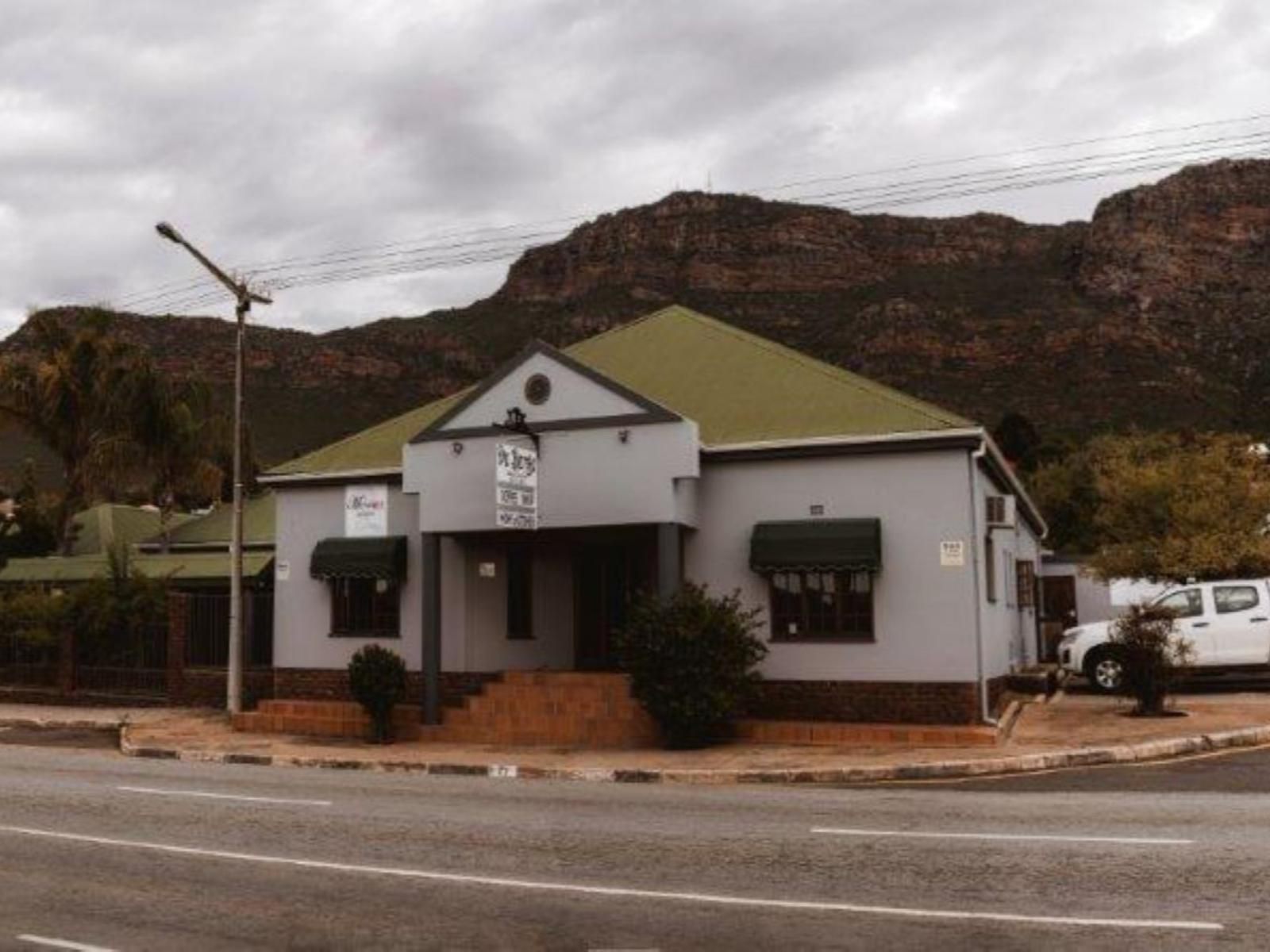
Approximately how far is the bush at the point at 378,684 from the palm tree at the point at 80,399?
15270 mm

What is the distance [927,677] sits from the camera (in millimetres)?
16797

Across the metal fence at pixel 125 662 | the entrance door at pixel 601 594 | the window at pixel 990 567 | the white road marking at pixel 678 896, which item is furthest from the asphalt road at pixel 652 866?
the metal fence at pixel 125 662

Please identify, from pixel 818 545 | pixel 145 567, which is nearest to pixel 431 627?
pixel 818 545

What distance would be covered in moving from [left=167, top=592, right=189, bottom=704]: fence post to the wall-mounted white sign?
4.70 metres

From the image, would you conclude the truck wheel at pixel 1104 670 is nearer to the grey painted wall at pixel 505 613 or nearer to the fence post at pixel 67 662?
the grey painted wall at pixel 505 613

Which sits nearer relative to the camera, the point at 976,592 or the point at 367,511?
the point at 976,592

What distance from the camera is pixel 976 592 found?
16.6 m

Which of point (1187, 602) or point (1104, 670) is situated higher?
point (1187, 602)

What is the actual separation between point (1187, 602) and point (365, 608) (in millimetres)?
13843

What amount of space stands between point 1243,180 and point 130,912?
11674 cm

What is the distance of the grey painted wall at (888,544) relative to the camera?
55.1 ft

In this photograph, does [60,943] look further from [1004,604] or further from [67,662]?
[67,662]

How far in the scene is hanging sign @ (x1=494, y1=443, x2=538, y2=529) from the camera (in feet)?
56.8

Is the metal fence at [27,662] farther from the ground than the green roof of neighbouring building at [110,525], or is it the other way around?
the green roof of neighbouring building at [110,525]
